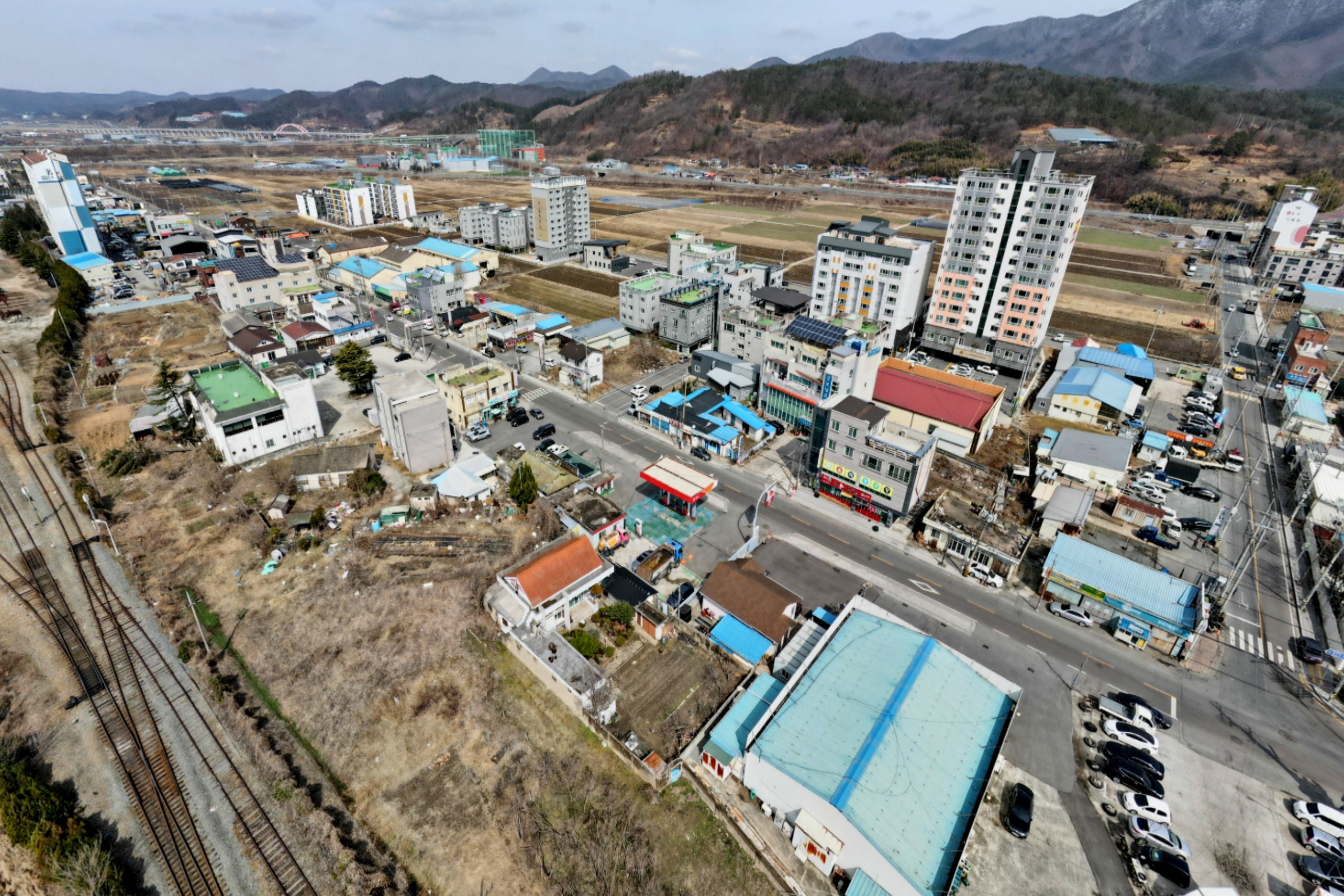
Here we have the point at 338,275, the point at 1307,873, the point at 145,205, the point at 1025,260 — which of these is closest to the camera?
the point at 1307,873

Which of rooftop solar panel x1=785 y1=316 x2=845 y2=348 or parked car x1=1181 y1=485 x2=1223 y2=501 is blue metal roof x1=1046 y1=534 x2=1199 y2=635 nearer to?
parked car x1=1181 y1=485 x2=1223 y2=501

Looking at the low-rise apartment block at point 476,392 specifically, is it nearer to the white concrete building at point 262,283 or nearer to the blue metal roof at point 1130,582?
the white concrete building at point 262,283

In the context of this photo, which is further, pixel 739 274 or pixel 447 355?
pixel 739 274

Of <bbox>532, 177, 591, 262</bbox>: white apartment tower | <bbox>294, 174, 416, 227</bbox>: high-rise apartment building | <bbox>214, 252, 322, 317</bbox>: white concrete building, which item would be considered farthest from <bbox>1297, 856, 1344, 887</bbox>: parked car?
<bbox>294, 174, 416, 227</bbox>: high-rise apartment building

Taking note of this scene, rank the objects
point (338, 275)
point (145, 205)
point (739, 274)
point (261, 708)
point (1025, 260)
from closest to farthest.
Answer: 1. point (261, 708)
2. point (1025, 260)
3. point (739, 274)
4. point (338, 275)
5. point (145, 205)

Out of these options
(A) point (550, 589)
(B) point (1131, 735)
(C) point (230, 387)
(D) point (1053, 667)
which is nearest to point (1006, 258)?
(D) point (1053, 667)

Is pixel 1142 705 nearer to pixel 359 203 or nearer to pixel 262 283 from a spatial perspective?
pixel 262 283

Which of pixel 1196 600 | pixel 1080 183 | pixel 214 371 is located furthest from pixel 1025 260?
pixel 214 371

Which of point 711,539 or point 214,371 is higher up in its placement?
point 214,371

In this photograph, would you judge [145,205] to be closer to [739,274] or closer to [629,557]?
[739,274]
